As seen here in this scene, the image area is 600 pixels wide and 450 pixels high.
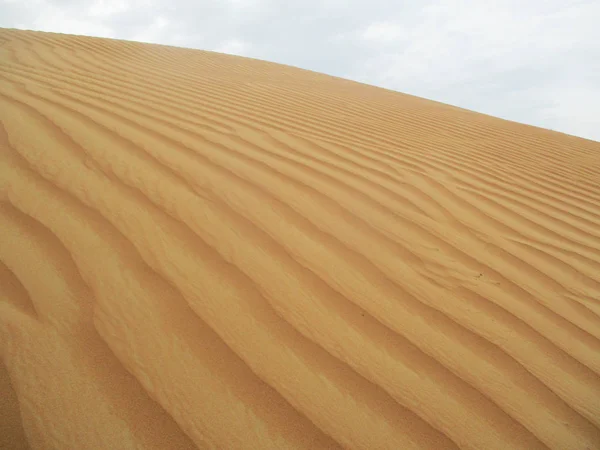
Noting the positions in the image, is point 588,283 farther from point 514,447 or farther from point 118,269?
point 118,269

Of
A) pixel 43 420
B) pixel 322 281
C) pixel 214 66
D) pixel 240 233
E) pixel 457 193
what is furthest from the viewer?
pixel 214 66

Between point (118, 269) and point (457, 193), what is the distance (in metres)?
1.95

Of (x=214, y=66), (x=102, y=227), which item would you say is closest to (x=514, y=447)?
(x=102, y=227)

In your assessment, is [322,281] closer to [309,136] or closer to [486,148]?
[309,136]

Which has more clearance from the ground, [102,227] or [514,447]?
[514,447]

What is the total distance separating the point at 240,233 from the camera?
5.47 ft

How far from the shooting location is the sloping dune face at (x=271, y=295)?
40.0 inches

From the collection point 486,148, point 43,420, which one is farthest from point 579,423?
point 486,148

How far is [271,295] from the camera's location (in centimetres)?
138

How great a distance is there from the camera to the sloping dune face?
102 centimetres

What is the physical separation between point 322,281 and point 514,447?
2.39ft

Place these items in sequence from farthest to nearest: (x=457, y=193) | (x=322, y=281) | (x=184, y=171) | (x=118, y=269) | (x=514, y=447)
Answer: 1. (x=457, y=193)
2. (x=184, y=171)
3. (x=322, y=281)
4. (x=118, y=269)
5. (x=514, y=447)

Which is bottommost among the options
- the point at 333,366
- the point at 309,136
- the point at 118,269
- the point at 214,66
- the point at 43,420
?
the point at 43,420

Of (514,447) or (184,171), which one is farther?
(184,171)
